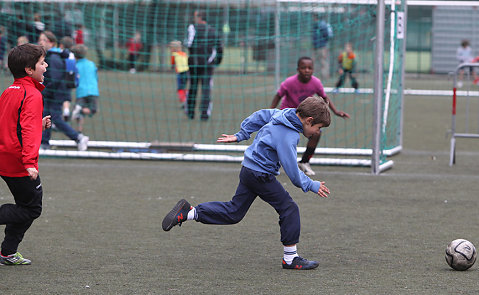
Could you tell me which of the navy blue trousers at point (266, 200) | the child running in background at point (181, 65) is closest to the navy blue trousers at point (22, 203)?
the navy blue trousers at point (266, 200)

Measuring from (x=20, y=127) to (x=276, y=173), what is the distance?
1.87m

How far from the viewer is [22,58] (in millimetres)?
5570

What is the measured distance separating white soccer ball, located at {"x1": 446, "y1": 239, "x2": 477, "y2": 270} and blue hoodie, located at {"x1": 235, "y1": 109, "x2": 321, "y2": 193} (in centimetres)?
113

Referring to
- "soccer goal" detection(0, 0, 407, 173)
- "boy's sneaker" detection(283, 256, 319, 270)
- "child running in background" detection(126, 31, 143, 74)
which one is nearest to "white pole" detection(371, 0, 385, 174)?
"soccer goal" detection(0, 0, 407, 173)

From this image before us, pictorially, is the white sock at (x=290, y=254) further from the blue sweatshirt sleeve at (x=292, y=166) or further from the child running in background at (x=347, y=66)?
the child running in background at (x=347, y=66)

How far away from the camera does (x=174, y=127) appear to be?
15.0 metres

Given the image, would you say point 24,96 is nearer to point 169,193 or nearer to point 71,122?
point 169,193

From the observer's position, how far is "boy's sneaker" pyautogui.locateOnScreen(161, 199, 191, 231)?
237 inches

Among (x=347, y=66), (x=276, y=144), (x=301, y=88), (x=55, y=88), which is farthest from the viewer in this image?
(x=347, y=66)

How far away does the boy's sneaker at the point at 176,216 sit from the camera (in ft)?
19.7

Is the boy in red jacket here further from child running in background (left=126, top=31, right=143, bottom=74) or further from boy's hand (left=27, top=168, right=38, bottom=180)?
child running in background (left=126, top=31, right=143, bottom=74)

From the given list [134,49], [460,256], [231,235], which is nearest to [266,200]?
[231,235]

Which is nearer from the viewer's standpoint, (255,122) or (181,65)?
(255,122)

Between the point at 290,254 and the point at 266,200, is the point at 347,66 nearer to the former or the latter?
the point at 266,200
